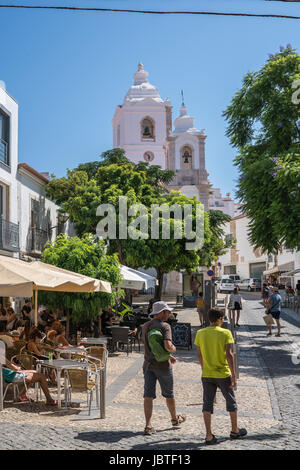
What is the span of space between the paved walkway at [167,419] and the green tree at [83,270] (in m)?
2.70

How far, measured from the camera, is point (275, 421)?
7.21m

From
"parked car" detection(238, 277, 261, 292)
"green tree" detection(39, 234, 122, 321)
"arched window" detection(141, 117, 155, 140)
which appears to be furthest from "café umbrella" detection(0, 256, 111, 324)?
"arched window" detection(141, 117, 155, 140)

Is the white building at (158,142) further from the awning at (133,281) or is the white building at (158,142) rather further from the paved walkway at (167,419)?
the paved walkway at (167,419)

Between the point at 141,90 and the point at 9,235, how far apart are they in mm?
44742

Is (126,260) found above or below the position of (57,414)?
above

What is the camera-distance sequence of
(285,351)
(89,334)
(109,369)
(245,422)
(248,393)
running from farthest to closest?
1. (89,334)
2. (285,351)
3. (109,369)
4. (248,393)
5. (245,422)

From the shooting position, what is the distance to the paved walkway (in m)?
6.05

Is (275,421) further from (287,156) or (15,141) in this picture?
(15,141)

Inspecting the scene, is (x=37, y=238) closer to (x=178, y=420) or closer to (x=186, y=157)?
(x=178, y=420)

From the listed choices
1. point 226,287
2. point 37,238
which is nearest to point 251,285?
point 226,287

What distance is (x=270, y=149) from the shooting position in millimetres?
17219

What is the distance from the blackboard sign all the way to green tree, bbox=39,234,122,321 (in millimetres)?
1892
